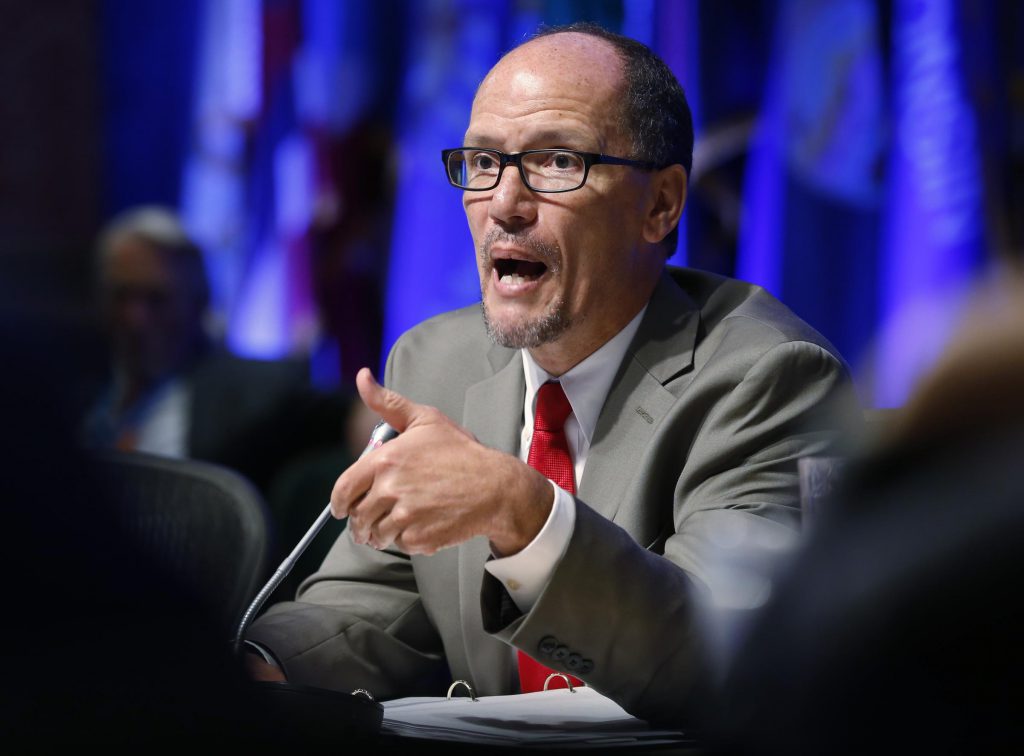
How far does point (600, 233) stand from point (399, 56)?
284 centimetres

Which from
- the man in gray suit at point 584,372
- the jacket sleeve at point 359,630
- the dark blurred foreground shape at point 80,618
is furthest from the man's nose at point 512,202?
the dark blurred foreground shape at point 80,618

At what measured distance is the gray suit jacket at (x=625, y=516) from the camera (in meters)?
1.30

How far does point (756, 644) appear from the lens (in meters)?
0.56

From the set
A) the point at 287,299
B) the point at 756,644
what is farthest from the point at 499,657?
the point at 287,299

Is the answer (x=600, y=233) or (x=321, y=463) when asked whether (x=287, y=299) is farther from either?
(x=600, y=233)

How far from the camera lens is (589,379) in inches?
73.0

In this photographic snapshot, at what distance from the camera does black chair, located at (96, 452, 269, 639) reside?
1.96 m

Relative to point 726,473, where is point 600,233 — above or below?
above

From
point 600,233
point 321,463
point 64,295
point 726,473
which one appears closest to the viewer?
point 64,295

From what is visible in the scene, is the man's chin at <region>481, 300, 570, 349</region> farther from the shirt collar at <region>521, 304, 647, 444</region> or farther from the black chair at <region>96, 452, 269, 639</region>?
the black chair at <region>96, 452, 269, 639</region>

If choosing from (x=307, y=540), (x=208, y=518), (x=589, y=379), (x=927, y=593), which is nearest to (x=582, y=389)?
(x=589, y=379)

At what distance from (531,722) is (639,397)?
602mm

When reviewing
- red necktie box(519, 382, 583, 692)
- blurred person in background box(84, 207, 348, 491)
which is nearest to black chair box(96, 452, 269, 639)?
red necktie box(519, 382, 583, 692)

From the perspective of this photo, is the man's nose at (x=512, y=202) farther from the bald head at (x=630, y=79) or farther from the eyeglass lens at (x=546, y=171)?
the bald head at (x=630, y=79)
